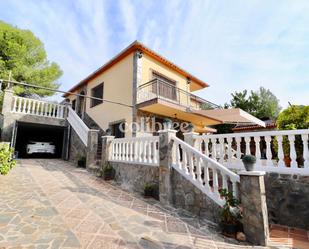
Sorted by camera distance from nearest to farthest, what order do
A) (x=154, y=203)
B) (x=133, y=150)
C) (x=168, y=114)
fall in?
(x=154, y=203) < (x=133, y=150) < (x=168, y=114)

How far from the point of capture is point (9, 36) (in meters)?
14.9

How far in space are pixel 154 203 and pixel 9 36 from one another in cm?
1803

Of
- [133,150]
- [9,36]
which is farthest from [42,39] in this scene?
[133,150]

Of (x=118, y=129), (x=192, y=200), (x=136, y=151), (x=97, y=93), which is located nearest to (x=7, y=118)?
(x=97, y=93)

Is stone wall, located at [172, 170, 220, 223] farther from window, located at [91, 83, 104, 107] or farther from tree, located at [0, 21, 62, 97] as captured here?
tree, located at [0, 21, 62, 97]

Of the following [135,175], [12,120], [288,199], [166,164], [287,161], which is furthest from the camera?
[12,120]

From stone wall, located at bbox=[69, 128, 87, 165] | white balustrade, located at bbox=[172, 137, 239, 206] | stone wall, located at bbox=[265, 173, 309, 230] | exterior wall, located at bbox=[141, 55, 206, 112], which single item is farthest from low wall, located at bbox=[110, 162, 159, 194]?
exterior wall, located at bbox=[141, 55, 206, 112]

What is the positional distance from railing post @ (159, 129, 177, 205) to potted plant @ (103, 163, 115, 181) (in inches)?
A: 121

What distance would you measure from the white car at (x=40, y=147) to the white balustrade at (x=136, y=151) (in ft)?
33.8

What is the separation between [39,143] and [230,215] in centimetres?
1659

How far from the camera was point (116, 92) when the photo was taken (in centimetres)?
1209

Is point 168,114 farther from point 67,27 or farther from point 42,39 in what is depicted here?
point 42,39

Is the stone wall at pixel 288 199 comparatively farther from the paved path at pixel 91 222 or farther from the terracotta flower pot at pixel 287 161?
the paved path at pixel 91 222

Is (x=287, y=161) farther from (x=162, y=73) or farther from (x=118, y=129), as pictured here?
(x=162, y=73)
